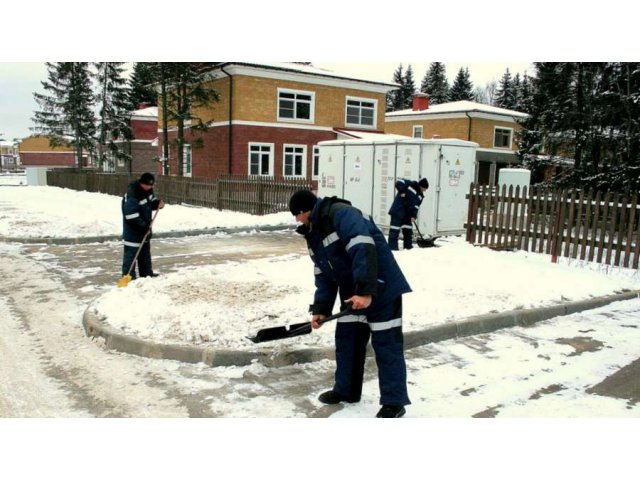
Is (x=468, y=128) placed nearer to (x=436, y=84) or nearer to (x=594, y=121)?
(x=594, y=121)

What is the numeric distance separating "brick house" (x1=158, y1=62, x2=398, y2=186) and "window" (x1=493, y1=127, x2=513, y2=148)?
1249cm

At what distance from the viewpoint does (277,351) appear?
5.09 m

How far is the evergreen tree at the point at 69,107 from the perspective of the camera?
42938mm

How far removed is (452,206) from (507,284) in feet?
19.0

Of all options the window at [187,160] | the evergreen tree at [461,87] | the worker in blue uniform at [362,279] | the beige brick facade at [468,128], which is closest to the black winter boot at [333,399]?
the worker in blue uniform at [362,279]

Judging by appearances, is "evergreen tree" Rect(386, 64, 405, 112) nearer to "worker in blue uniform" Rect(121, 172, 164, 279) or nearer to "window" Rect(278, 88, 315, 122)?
"window" Rect(278, 88, 315, 122)

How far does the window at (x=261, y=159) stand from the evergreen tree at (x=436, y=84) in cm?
4899

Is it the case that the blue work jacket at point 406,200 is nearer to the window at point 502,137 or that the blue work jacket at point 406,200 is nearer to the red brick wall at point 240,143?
the red brick wall at point 240,143

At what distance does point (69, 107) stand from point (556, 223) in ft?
139

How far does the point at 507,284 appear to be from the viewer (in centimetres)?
793

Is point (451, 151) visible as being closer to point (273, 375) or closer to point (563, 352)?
point (563, 352)

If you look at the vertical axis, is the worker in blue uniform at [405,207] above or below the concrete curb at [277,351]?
above

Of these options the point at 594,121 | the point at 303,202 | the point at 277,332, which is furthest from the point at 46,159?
the point at 303,202

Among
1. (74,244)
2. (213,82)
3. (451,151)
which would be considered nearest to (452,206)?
(451,151)
